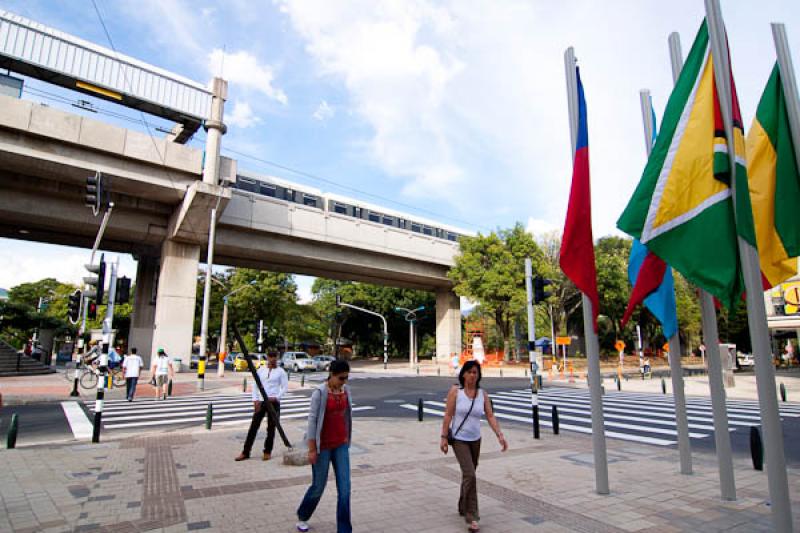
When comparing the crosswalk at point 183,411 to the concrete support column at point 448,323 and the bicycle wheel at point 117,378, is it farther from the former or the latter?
the concrete support column at point 448,323

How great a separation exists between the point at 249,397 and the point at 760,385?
17.5m

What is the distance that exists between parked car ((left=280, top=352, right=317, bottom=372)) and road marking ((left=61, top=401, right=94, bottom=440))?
929 inches

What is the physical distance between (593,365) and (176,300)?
87.6 feet

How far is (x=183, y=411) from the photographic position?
13.6 meters

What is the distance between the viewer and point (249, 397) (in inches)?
715

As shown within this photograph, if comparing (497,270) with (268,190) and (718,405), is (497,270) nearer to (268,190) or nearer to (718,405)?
(268,190)

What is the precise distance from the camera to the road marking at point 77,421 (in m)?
9.89

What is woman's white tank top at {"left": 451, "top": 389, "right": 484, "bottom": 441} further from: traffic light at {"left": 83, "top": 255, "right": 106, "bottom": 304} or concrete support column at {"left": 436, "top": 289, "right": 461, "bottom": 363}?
concrete support column at {"left": 436, "top": 289, "right": 461, "bottom": 363}

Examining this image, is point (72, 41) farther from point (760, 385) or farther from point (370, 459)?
point (760, 385)

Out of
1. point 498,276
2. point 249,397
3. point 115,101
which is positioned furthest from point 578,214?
point 498,276

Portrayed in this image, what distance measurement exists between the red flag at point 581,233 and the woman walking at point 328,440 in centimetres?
322

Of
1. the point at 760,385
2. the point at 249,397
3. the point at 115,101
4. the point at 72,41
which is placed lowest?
the point at 249,397

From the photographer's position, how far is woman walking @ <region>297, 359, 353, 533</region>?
4242mm

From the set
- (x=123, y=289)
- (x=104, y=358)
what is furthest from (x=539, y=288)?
(x=123, y=289)
